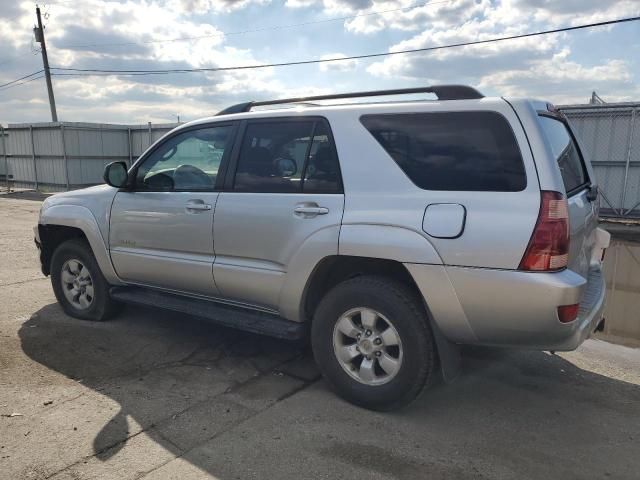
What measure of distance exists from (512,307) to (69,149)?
19.8 meters

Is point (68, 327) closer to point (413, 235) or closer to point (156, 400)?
point (156, 400)

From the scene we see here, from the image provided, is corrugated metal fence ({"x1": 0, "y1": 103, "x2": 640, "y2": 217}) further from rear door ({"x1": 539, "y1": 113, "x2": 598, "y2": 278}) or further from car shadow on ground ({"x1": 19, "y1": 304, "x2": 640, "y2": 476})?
rear door ({"x1": 539, "y1": 113, "x2": 598, "y2": 278})

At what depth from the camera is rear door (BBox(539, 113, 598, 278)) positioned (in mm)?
3027

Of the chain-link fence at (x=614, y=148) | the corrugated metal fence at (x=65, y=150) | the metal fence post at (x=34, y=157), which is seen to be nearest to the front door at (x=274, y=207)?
the chain-link fence at (x=614, y=148)

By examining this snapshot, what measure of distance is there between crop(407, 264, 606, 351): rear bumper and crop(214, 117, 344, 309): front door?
76 centimetres

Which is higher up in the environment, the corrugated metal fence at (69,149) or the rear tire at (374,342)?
the corrugated metal fence at (69,149)

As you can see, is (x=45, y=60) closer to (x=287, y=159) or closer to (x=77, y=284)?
(x=77, y=284)

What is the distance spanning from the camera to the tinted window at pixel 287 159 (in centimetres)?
356

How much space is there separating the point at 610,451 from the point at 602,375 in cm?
120

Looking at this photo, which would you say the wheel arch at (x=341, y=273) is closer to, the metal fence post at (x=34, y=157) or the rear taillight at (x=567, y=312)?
the rear taillight at (x=567, y=312)

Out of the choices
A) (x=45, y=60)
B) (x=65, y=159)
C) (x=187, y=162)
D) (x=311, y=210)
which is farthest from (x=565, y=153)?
(x=45, y=60)

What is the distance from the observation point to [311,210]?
3490mm

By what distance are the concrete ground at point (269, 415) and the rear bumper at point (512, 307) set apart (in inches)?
24.7

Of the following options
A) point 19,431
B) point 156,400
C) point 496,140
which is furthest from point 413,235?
point 19,431
